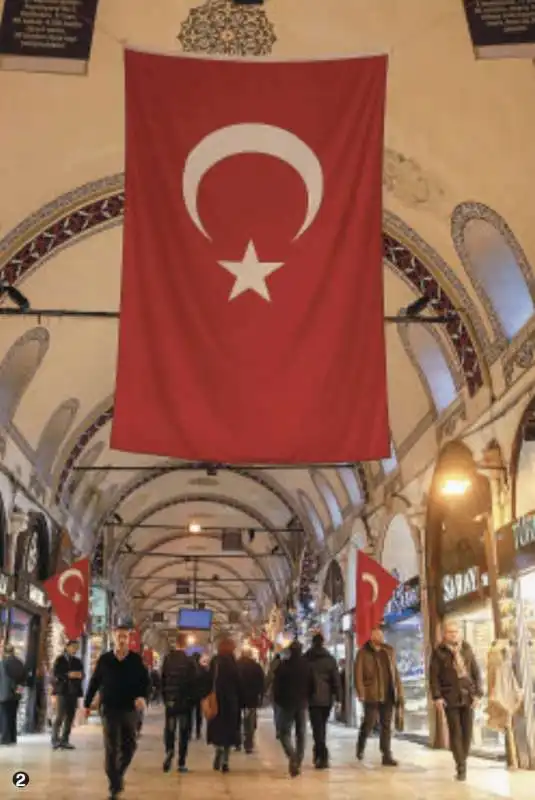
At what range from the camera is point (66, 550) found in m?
18.4

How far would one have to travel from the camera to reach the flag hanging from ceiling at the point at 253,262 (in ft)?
16.3

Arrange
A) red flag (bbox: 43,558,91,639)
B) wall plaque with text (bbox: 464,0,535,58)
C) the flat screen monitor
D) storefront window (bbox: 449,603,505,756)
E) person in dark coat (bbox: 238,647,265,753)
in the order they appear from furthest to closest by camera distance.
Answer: the flat screen monitor < red flag (bbox: 43,558,91,639) < storefront window (bbox: 449,603,505,756) < person in dark coat (bbox: 238,647,265,753) < wall plaque with text (bbox: 464,0,535,58)

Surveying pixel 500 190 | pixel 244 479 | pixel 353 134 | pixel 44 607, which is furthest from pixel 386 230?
pixel 244 479

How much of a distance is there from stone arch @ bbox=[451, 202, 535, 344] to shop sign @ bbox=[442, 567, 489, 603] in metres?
2.81

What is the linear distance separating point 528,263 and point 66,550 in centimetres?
1244

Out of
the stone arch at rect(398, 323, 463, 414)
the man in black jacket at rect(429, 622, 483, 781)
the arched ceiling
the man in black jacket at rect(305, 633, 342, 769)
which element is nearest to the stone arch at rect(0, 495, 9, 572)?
the arched ceiling

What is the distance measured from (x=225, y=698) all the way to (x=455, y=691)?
2.26m

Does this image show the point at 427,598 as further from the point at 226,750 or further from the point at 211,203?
the point at 211,203

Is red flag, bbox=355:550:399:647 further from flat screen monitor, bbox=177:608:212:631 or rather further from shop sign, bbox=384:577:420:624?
flat screen monitor, bbox=177:608:212:631

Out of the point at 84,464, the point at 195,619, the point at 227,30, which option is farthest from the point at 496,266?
the point at 195,619

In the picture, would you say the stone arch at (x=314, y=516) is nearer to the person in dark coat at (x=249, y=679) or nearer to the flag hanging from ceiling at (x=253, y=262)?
the person in dark coat at (x=249, y=679)

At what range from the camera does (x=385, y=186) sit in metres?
9.73

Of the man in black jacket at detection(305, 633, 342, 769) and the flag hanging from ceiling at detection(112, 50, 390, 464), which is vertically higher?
the flag hanging from ceiling at detection(112, 50, 390, 464)

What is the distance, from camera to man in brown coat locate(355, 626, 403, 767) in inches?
374
